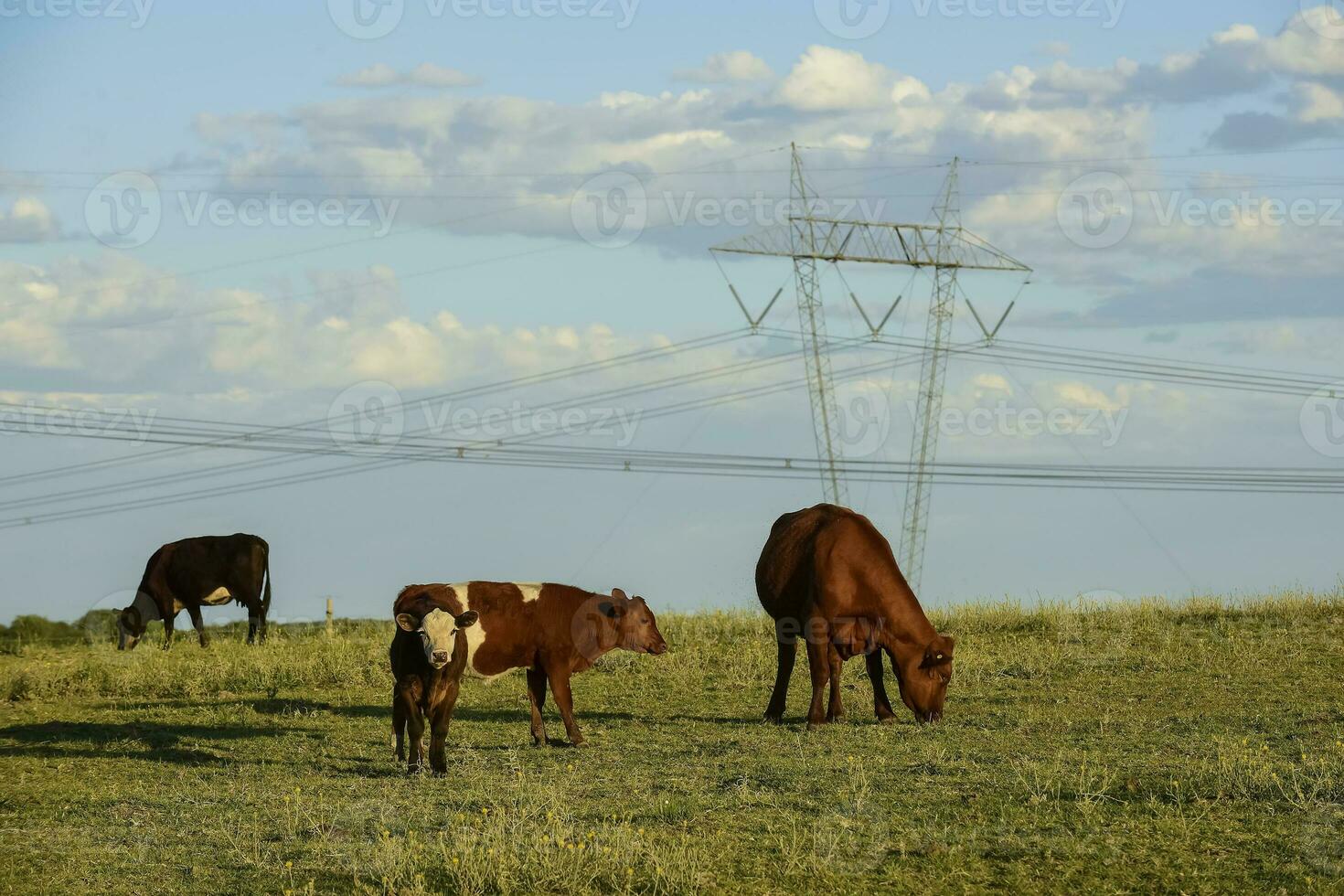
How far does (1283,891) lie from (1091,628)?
649 inches

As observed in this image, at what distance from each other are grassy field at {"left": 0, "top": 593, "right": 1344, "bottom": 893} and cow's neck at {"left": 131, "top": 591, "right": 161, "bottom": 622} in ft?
23.6

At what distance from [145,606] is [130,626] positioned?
0.70m

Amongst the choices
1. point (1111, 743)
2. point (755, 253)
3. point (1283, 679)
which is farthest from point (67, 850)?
point (755, 253)

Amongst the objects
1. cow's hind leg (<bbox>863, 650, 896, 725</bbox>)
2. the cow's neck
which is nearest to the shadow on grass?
cow's hind leg (<bbox>863, 650, 896, 725</bbox>)

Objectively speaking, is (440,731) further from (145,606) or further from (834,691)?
(145,606)

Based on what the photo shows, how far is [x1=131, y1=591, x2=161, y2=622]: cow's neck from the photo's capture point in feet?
102

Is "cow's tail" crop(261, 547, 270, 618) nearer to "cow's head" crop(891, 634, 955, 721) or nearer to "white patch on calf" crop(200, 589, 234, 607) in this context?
"white patch on calf" crop(200, 589, 234, 607)

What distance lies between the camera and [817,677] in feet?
56.8

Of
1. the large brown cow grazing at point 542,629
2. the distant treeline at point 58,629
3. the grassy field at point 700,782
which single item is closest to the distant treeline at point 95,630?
the distant treeline at point 58,629

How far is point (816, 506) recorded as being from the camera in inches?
742

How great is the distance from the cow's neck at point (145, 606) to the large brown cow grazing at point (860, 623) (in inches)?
692

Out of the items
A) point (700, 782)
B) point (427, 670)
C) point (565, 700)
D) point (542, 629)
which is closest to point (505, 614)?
point (542, 629)

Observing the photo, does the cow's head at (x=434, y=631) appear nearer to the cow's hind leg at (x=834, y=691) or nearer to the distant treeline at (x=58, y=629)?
the cow's hind leg at (x=834, y=691)

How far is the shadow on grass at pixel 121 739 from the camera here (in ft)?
55.1
